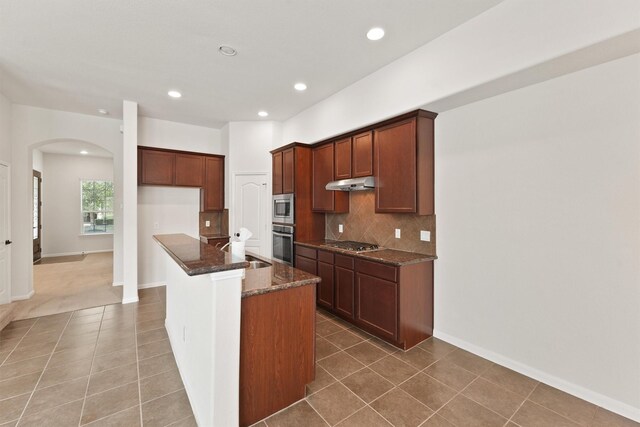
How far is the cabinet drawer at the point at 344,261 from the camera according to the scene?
3.37m

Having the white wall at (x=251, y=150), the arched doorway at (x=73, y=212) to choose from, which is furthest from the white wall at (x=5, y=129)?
the white wall at (x=251, y=150)

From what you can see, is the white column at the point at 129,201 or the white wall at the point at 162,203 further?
the white wall at the point at 162,203

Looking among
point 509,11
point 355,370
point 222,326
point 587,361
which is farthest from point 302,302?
point 509,11

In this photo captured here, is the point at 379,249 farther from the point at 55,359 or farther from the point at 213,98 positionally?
the point at 55,359

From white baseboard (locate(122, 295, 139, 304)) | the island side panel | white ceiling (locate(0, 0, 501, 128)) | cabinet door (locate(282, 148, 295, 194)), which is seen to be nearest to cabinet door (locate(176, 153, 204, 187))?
white ceiling (locate(0, 0, 501, 128))

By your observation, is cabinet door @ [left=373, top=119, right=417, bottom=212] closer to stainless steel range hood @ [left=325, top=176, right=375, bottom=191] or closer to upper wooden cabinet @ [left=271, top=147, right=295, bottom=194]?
stainless steel range hood @ [left=325, top=176, right=375, bottom=191]

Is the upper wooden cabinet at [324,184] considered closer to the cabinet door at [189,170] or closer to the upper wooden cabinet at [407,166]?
the upper wooden cabinet at [407,166]

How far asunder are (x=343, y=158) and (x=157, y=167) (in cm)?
353

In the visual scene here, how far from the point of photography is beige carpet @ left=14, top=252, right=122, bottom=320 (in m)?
3.99

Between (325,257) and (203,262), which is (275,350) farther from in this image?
(325,257)

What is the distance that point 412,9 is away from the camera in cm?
228

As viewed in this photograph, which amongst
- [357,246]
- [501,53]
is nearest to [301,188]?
[357,246]

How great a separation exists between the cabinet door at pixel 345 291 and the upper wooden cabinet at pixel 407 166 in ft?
3.05

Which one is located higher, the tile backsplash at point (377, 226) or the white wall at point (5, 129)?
the white wall at point (5, 129)
